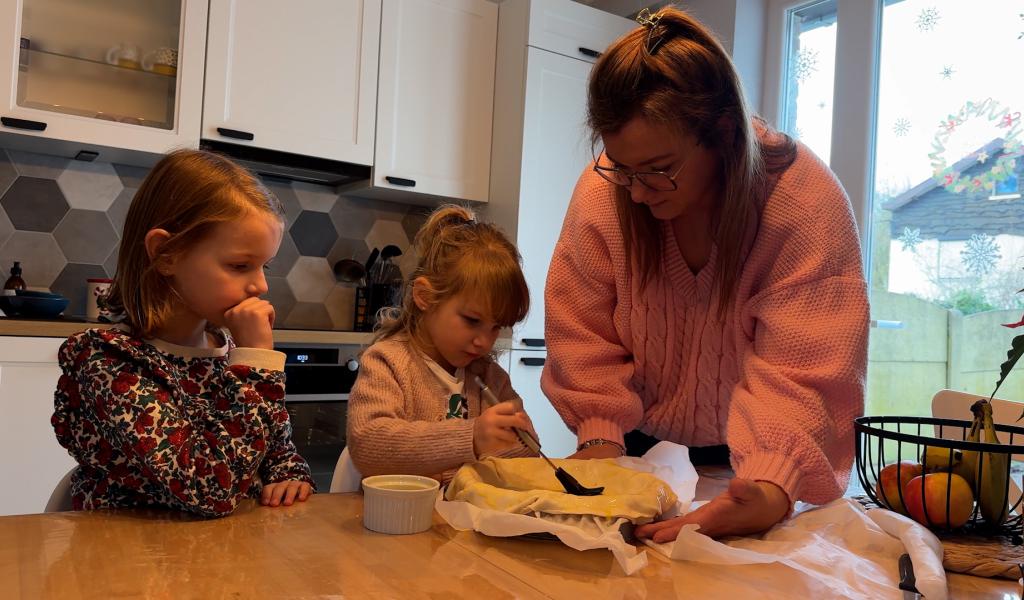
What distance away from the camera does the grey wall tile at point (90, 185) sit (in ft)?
8.61

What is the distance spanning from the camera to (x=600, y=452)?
1093 mm

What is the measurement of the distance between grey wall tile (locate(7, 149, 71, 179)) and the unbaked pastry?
7.58 feet

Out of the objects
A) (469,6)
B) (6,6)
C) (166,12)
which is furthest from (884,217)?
(6,6)

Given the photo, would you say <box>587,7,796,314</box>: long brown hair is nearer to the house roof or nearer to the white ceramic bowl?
the white ceramic bowl

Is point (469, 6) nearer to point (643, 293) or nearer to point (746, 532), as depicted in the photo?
point (643, 293)

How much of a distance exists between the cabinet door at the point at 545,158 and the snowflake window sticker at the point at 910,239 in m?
1.10

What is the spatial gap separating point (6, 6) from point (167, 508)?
6.81 ft

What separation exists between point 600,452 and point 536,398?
1826 millimetres

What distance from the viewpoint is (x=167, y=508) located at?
0.84 meters

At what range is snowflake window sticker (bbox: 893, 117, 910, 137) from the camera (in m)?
2.53

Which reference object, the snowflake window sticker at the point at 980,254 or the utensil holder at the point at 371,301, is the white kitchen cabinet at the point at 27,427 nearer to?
the utensil holder at the point at 371,301

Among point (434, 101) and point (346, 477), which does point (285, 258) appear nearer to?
point (434, 101)

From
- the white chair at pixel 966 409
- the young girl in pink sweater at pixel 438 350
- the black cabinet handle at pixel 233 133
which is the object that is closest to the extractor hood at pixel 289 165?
the black cabinet handle at pixel 233 133

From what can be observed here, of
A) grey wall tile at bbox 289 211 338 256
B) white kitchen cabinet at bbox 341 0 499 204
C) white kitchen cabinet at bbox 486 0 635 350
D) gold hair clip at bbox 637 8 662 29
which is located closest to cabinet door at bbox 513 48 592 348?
white kitchen cabinet at bbox 486 0 635 350
